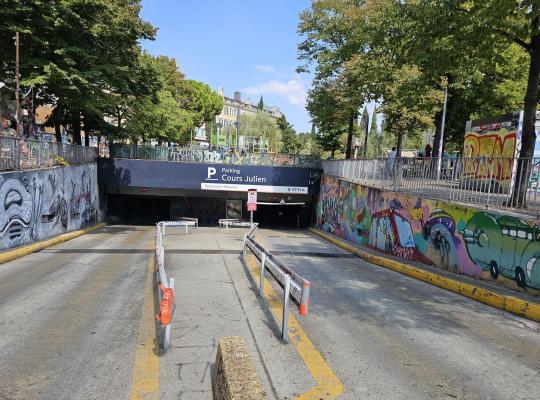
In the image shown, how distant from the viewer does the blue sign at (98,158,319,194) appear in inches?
1225

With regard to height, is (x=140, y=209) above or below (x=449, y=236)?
below

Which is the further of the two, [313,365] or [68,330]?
[68,330]

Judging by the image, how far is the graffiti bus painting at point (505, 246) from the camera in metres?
8.62

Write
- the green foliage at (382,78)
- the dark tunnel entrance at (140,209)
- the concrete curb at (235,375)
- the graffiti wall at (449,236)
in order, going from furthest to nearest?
the dark tunnel entrance at (140,209) < the green foliage at (382,78) < the graffiti wall at (449,236) < the concrete curb at (235,375)

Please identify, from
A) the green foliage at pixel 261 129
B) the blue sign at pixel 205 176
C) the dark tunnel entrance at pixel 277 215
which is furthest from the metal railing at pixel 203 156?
the green foliage at pixel 261 129

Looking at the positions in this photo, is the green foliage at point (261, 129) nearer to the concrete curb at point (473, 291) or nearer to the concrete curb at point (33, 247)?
the concrete curb at point (33, 247)

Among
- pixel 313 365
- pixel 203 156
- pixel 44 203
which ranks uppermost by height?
pixel 203 156

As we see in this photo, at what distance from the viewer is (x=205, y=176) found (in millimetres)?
32188

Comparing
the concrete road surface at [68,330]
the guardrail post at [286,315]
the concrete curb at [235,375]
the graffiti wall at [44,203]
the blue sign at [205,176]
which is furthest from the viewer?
the blue sign at [205,176]

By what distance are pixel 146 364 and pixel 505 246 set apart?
318 inches

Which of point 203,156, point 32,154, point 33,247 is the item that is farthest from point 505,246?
point 203,156

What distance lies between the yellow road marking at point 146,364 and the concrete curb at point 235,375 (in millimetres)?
788

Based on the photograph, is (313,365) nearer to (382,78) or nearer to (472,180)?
(472,180)

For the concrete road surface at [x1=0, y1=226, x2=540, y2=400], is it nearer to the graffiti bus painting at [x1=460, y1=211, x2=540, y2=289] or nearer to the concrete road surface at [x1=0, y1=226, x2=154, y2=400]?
the concrete road surface at [x1=0, y1=226, x2=154, y2=400]
